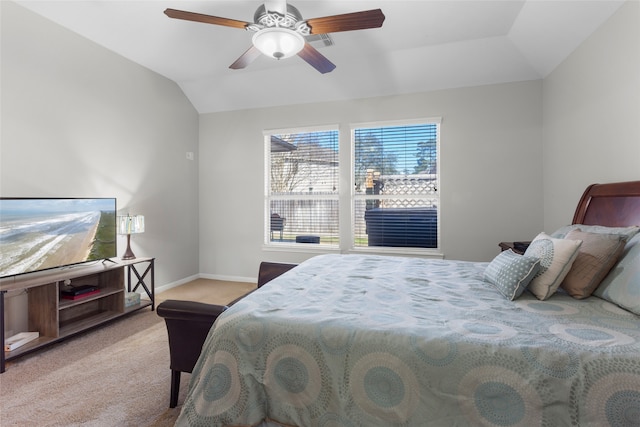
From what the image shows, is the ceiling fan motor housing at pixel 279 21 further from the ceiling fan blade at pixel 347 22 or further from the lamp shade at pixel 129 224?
the lamp shade at pixel 129 224

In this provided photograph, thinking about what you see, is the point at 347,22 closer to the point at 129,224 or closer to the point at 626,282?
the point at 626,282

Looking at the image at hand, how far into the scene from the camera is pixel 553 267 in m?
1.68

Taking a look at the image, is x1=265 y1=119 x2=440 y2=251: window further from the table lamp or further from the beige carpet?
the beige carpet

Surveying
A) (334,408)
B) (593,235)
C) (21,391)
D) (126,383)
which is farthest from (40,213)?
(593,235)

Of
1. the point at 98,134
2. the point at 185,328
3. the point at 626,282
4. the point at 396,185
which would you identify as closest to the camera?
the point at 626,282

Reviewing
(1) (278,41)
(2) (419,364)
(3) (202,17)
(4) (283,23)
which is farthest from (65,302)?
(2) (419,364)

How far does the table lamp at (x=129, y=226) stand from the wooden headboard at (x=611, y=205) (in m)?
4.27

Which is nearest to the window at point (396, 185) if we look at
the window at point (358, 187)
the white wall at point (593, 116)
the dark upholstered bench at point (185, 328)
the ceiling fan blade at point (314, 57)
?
the window at point (358, 187)

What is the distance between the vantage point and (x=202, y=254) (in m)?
5.04

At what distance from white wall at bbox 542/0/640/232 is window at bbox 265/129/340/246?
8.31 feet

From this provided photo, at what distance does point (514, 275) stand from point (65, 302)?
3.44 meters

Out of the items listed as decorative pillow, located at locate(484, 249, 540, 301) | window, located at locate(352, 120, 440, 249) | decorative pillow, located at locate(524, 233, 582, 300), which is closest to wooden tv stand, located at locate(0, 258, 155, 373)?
window, located at locate(352, 120, 440, 249)

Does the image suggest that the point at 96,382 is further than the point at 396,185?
No

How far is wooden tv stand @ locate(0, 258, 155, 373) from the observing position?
2.44 meters
